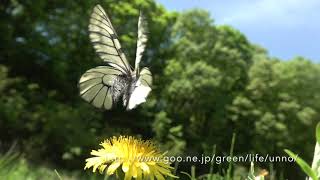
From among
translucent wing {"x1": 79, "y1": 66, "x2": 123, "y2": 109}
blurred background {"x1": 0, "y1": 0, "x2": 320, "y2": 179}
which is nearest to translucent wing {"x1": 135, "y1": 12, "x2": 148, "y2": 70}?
translucent wing {"x1": 79, "y1": 66, "x2": 123, "y2": 109}

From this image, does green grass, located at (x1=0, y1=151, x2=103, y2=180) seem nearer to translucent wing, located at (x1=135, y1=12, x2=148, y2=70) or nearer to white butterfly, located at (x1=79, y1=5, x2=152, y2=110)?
white butterfly, located at (x1=79, y1=5, x2=152, y2=110)

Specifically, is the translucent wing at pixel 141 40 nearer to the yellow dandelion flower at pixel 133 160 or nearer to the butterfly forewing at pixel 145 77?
the butterfly forewing at pixel 145 77

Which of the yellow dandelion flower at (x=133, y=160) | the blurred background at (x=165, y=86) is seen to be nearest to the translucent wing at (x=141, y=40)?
the yellow dandelion flower at (x=133, y=160)

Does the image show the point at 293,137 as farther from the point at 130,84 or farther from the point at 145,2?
the point at 130,84

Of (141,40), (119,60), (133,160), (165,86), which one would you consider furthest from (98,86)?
(165,86)

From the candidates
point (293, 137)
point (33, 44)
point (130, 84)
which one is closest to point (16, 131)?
point (33, 44)

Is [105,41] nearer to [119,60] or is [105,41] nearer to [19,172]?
[119,60]

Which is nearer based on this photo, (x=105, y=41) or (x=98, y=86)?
(x=105, y=41)

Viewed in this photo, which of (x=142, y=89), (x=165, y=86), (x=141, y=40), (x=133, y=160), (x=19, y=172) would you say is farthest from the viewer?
(x=165, y=86)
